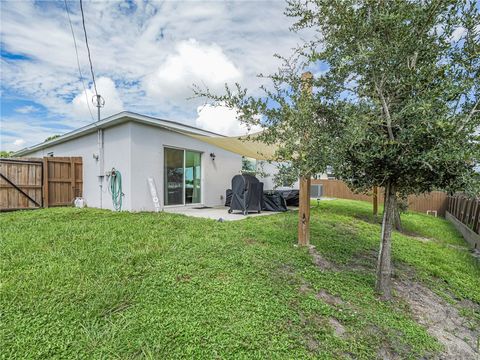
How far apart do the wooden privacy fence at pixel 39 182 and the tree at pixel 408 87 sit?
32.3 feet

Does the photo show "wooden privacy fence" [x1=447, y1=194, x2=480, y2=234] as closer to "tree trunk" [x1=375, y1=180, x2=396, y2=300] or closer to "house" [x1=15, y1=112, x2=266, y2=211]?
"tree trunk" [x1=375, y1=180, x2=396, y2=300]

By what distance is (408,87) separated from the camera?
2895 mm

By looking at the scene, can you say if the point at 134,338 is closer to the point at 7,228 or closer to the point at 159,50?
the point at 7,228

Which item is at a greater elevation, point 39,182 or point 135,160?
point 135,160

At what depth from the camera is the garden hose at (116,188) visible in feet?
27.2

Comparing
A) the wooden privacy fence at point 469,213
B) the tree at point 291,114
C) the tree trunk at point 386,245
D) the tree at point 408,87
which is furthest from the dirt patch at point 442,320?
the wooden privacy fence at point 469,213

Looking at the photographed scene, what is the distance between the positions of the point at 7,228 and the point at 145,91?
8.10 metres

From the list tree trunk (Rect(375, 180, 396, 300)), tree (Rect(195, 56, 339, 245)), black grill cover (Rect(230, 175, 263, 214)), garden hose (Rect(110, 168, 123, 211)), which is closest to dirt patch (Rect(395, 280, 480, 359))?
tree trunk (Rect(375, 180, 396, 300))

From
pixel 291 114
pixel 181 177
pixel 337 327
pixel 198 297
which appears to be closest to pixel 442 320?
pixel 337 327

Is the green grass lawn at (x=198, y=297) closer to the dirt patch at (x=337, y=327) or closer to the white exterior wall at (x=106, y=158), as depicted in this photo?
the dirt patch at (x=337, y=327)

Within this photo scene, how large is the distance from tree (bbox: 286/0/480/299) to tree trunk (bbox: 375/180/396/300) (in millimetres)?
252

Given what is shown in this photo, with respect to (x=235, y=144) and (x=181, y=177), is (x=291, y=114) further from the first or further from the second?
(x=181, y=177)

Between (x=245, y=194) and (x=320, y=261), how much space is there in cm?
430

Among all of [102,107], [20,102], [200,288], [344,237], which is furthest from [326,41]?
[20,102]
